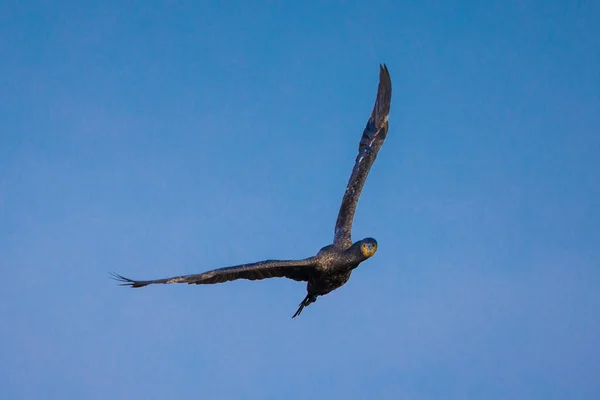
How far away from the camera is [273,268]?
1919 centimetres

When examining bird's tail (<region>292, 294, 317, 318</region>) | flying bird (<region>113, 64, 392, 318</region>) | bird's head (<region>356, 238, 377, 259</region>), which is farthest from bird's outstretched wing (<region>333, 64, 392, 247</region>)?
bird's head (<region>356, 238, 377, 259</region>)

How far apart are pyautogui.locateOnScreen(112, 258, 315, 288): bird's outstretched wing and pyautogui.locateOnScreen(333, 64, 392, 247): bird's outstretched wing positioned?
130 centimetres

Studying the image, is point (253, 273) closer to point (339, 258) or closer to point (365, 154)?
point (339, 258)

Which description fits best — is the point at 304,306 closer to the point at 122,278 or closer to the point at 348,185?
the point at 348,185

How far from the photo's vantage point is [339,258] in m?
19.4

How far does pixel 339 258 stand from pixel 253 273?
1.99 meters

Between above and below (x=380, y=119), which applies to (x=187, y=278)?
below

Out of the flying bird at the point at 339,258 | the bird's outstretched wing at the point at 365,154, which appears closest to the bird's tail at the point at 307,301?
the flying bird at the point at 339,258

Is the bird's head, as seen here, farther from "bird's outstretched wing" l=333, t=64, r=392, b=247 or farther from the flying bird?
"bird's outstretched wing" l=333, t=64, r=392, b=247

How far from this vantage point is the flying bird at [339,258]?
59.8 feet

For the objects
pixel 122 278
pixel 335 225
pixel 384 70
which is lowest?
pixel 122 278

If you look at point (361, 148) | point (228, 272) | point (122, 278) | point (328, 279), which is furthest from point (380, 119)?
point (122, 278)

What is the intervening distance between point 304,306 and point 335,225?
7.54ft

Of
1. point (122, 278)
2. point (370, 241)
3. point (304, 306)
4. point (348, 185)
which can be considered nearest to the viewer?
point (122, 278)
